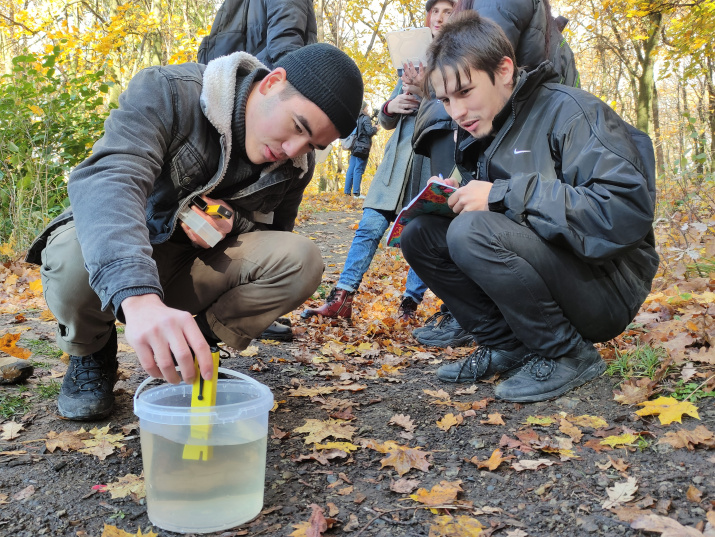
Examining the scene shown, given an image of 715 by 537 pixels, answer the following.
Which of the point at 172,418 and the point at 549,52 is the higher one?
the point at 549,52

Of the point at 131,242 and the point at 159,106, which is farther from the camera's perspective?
the point at 159,106

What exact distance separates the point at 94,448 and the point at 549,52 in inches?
106

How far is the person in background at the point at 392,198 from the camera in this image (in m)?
3.80

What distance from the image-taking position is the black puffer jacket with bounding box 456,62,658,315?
1.98 m

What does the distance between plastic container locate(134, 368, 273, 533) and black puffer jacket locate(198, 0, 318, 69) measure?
268cm

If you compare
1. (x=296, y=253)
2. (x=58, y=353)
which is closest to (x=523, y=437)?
(x=296, y=253)

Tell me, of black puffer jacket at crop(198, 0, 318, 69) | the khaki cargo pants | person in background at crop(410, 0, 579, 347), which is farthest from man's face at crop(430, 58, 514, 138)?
black puffer jacket at crop(198, 0, 318, 69)

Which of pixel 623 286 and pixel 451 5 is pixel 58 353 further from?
pixel 451 5

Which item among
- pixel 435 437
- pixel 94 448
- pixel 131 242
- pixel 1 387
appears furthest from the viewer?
pixel 1 387

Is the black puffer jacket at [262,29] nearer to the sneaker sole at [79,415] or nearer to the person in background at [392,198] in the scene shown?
the person in background at [392,198]

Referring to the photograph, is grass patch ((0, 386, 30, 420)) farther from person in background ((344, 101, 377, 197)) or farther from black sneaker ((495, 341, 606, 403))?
person in background ((344, 101, 377, 197))

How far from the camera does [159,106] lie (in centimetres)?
189

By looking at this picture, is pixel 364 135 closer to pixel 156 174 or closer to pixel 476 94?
pixel 476 94

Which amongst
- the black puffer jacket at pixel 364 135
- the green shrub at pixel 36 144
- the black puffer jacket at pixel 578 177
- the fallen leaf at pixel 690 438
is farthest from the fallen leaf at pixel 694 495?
the black puffer jacket at pixel 364 135
